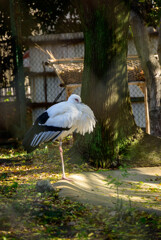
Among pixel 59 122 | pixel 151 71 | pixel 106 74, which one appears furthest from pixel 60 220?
pixel 151 71

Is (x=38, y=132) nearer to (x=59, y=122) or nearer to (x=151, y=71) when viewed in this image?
(x=59, y=122)

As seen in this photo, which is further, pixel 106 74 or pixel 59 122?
pixel 106 74

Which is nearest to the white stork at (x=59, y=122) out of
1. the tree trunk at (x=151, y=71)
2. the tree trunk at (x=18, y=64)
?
the tree trunk at (x=151, y=71)

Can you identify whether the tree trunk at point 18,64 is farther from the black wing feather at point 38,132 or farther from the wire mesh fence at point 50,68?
the black wing feather at point 38,132

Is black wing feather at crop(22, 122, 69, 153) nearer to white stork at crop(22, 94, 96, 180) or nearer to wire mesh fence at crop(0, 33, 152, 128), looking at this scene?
white stork at crop(22, 94, 96, 180)

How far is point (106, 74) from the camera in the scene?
6.21m

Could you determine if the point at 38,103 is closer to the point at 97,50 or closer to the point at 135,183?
the point at 97,50

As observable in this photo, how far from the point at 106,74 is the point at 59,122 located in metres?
1.16

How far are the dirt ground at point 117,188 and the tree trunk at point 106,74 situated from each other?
0.55 m

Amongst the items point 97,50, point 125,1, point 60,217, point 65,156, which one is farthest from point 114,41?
point 60,217

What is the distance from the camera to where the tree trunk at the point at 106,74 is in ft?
20.3

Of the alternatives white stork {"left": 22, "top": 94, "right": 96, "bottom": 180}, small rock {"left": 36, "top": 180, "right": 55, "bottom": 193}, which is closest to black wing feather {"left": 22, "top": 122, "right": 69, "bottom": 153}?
white stork {"left": 22, "top": 94, "right": 96, "bottom": 180}

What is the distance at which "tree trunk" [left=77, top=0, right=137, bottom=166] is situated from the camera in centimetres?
619

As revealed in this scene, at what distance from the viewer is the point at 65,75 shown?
27.9 ft
